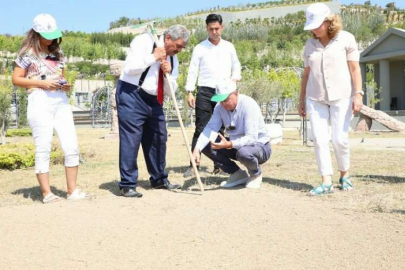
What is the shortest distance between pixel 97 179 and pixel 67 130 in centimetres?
155

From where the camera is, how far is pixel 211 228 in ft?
11.7

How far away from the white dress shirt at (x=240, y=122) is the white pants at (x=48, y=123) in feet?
3.84

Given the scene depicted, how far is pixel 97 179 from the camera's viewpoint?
6.26 metres

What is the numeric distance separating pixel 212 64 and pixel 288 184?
5.21ft

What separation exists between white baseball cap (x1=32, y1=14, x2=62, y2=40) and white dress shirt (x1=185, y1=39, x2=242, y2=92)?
196 cm

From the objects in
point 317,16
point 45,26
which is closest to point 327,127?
point 317,16

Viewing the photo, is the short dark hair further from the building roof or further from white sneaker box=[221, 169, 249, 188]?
the building roof

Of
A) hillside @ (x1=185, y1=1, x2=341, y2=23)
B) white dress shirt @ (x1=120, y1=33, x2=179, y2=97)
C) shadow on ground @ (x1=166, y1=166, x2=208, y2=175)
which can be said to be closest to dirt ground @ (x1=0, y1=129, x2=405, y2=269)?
white dress shirt @ (x1=120, y1=33, x2=179, y2=97)

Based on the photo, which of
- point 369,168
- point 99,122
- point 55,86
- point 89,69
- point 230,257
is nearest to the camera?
point 230,257

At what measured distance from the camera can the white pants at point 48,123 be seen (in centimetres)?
465

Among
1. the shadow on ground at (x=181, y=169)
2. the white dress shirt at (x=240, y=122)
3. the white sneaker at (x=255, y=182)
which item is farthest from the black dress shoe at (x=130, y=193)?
the shadow on ground at (x=181, y=169)

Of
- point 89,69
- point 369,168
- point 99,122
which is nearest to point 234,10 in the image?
point 89,69

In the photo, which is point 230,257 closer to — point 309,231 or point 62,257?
point 309,231

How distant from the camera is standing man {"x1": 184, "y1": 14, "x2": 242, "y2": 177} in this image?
6.06m
